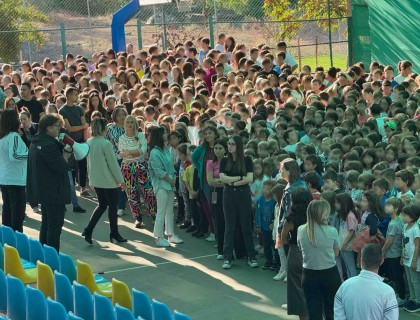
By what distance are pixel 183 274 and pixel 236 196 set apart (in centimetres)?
118

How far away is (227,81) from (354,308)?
1208cm

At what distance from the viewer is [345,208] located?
35.9 feet

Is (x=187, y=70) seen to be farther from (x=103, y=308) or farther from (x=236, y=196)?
(x=103, y=308)

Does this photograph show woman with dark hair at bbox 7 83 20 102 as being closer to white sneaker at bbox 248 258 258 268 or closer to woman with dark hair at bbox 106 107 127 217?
woman with dark hair at bbox 106 107 127 217

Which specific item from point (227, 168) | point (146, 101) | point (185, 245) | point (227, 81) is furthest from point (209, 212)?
point (227, 81)

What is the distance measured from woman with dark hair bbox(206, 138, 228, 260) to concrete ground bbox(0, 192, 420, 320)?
34 cm

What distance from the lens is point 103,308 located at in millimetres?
8070

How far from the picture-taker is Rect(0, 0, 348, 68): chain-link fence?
100 ft

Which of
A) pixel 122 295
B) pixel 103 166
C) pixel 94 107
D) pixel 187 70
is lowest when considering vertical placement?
pixel 122 295

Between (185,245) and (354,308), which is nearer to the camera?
(354,308)

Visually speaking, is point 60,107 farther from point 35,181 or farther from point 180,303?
point 180,303

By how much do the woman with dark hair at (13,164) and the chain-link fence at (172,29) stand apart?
521 inches

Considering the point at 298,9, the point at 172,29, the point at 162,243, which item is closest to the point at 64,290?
the point at 162,243

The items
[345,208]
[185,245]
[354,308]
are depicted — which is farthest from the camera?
[185,245]
